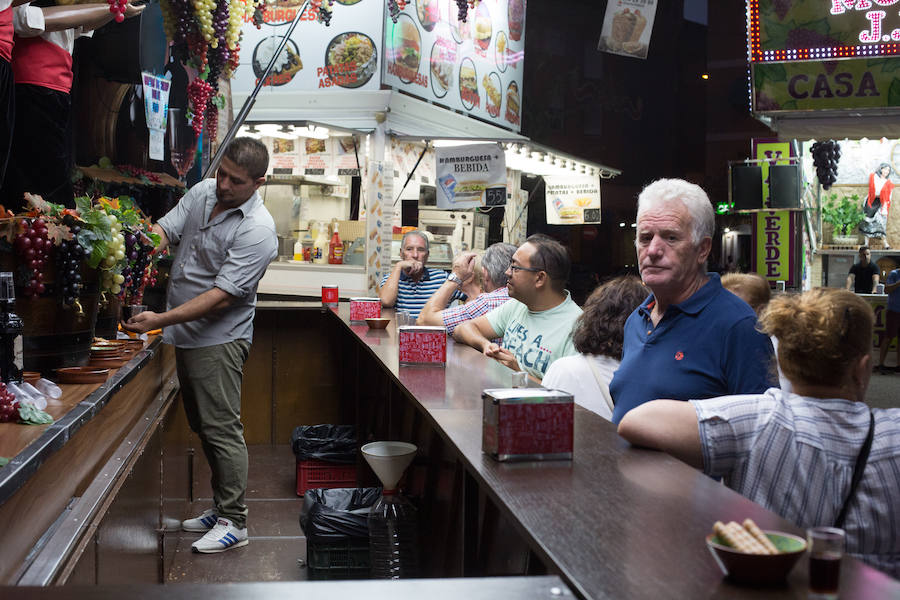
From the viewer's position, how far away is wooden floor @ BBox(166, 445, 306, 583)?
4.45m

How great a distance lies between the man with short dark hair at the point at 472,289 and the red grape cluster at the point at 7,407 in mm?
3577

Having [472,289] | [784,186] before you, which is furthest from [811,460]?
[784,186]

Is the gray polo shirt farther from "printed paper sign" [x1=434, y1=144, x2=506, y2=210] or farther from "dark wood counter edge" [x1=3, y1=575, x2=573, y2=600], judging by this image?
"printed paper sign" [x1=434, y1=144, x2=506, y2=210]

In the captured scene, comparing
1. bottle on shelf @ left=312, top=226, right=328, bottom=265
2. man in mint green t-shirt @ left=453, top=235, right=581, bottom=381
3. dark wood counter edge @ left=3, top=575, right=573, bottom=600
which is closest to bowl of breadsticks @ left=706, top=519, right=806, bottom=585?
dark wood counter edge @ left=3, top=575, right=573, bottom=600

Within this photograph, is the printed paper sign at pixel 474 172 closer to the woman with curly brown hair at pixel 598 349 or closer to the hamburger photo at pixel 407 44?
the hamburger photo at pixel 407 44

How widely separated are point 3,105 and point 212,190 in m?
1.56

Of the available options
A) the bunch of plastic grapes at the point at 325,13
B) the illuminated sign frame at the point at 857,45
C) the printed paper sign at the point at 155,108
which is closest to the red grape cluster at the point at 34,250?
the printed paper sign at the point at 155,108

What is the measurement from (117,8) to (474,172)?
7378 millimetres

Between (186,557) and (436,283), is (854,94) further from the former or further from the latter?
(186,557)

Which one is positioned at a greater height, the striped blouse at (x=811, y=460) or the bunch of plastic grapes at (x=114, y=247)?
the bunch of plastic grapes at (x=114, y=247)

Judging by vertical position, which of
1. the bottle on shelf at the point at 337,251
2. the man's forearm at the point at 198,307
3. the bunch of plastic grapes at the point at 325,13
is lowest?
the man's forearm at the point at 198,307

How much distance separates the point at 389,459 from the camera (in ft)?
12.1

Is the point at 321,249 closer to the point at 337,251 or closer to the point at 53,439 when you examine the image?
the point at 337,251

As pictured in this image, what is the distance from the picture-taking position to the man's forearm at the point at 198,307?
426cm
